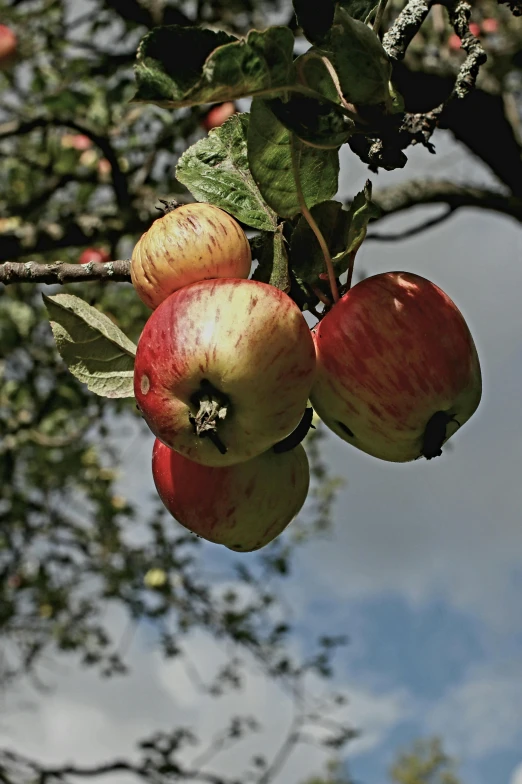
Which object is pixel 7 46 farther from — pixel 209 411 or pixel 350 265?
pixel 209 411

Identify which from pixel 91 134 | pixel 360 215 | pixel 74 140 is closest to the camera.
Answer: pixel 360 215

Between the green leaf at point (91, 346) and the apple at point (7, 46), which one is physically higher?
the apple at point (7, 46)

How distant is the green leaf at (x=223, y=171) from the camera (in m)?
1.07

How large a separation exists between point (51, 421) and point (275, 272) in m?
3.37

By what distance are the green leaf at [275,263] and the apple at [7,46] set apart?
13.1 ft

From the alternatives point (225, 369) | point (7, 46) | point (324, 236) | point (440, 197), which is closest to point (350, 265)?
point (324, 236)

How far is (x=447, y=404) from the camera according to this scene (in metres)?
0.98

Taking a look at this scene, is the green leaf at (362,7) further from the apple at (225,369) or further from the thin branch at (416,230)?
the thin branch at (416,230)

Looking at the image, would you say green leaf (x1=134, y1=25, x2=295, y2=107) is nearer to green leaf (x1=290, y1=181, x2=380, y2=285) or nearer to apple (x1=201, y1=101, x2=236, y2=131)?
green leaf (x1=290, y1=181, x2=380, y2=285)

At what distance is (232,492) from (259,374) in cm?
24

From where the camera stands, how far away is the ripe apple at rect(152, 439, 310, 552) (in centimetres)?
105

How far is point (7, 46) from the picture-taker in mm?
4344

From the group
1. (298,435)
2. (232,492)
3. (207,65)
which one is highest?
(207,65)

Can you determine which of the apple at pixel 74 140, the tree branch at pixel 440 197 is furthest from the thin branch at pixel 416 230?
the apple at pixel 74 140
